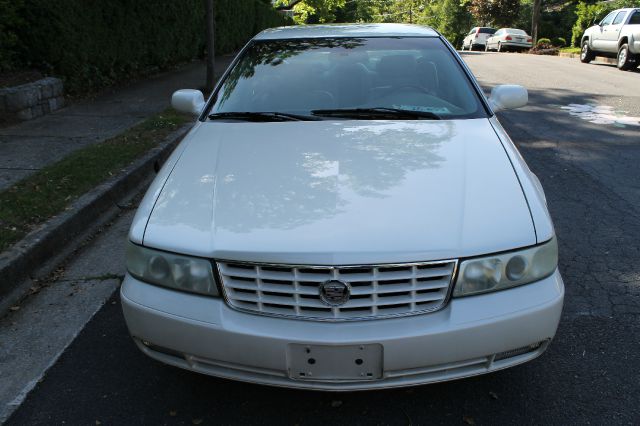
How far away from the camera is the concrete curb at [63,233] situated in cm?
351

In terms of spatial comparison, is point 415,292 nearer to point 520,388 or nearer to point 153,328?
point 520,388

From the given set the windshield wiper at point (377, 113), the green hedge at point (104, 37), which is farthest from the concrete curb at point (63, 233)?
the green hedge at point (104, 37)

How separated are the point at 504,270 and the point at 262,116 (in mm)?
1763

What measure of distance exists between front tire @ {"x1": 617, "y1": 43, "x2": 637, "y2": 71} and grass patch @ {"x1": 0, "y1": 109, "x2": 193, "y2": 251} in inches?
564

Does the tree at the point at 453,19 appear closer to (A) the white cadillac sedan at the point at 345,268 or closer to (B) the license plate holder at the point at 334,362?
(A) the white cadillac sedan at the point at 345,268

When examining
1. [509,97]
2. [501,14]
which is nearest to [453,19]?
[501,14]

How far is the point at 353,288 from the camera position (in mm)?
2109

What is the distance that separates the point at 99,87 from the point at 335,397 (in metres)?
8.76

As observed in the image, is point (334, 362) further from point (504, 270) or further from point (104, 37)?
point (104, 37)

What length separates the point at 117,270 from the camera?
386 cm

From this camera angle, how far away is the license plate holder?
208 centimetres

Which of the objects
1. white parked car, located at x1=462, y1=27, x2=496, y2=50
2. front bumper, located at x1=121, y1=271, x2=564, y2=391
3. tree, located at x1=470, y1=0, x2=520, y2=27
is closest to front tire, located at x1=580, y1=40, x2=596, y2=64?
white parked car, located at x1=462, y1=27, x2=496, y2=50

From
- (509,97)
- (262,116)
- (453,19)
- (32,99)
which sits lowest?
(32,99)

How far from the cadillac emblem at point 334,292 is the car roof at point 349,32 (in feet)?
7.93
